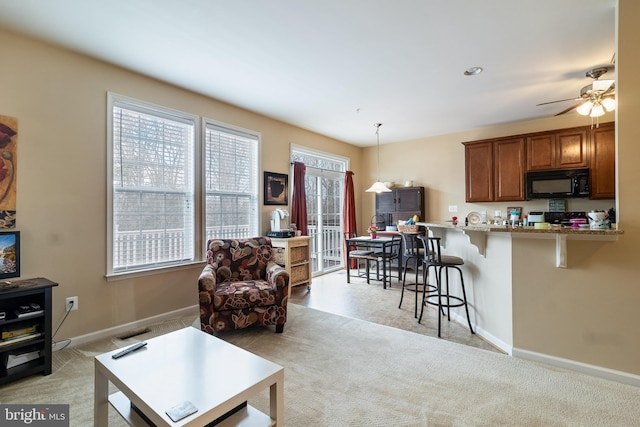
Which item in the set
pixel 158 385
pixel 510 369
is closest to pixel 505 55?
pixel 510 369

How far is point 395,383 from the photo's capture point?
2.03 metres

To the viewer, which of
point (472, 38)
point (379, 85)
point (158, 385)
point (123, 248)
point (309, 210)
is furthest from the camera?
point (309, 210)

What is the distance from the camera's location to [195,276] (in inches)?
140

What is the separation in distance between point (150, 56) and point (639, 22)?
386 cm

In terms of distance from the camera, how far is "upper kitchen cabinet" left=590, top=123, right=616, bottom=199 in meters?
4.03

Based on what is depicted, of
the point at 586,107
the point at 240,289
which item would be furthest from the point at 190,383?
the point at 586,107

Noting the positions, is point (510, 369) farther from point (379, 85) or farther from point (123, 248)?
point (123, 248)

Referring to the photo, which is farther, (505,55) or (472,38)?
(505,55)

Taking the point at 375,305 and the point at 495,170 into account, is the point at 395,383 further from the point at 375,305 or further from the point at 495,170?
the point at 495,170

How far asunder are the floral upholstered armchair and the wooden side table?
2.47 feet

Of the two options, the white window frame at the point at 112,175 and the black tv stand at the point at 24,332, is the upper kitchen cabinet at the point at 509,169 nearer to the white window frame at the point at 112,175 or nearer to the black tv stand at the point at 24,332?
the white window frame at the point at 112,175

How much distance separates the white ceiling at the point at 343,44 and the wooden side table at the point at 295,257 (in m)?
1.95

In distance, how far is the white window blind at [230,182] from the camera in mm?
3746

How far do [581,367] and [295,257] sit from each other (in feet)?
10.7
